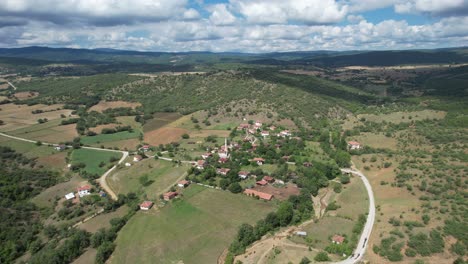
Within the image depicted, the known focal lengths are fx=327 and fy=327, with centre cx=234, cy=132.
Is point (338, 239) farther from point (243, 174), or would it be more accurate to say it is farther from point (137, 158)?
point (137, 158)

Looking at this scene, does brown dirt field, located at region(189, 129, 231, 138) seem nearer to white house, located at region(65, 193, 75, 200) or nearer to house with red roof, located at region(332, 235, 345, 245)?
white house, located at region(65, 193, 75, 200)

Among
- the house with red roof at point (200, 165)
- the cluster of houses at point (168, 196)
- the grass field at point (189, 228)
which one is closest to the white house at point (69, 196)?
the cluster of houses at point (168, 196)

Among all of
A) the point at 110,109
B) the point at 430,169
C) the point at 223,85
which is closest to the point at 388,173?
the point at 430,169

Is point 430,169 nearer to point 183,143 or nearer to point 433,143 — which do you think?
point 433,143

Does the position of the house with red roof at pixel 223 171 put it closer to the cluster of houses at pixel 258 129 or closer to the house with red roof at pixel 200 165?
the house with red roof at pixel 200 165

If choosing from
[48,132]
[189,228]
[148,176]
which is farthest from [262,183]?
[48,132]
